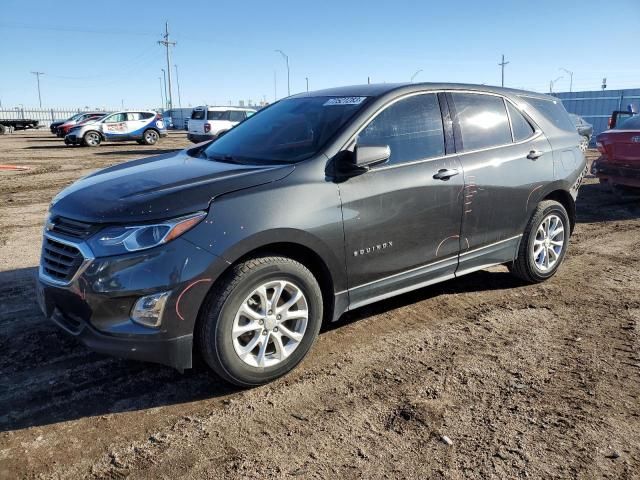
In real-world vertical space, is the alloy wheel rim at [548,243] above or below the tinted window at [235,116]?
below

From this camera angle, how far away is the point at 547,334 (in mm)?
3949

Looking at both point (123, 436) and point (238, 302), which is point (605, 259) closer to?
point (238, 302)

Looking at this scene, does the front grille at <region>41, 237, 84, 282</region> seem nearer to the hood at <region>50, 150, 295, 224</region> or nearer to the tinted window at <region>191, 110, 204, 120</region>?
the hood at <region>50, 150, 295, 224</region>

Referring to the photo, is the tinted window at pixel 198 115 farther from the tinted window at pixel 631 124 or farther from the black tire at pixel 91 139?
the tinted window at pixel 631 124

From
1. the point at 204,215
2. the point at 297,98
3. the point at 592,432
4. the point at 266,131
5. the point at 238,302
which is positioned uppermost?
the point at 297,98

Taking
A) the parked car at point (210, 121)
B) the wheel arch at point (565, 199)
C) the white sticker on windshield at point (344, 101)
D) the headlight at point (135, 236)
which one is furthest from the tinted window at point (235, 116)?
the headlight at point (135, 236)

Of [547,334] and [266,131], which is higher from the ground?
[266,131]

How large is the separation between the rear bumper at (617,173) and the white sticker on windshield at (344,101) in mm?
6497

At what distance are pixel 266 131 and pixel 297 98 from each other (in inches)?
21.7

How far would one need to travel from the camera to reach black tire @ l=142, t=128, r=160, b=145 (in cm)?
2684

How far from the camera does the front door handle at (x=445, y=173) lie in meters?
3.91

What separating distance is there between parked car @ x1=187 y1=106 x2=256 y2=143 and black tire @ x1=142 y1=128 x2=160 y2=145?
5.76 m

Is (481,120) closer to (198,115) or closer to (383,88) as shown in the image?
(383,88)

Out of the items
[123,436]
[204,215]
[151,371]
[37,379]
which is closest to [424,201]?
[204,215]
